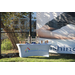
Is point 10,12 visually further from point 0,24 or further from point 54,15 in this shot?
point 54,15

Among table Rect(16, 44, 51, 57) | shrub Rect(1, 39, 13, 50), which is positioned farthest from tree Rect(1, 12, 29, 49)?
table Rect(16, 44, 51, 57)

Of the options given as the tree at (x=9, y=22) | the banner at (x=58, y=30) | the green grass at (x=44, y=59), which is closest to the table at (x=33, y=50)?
the green grass at (x=44, y=59)

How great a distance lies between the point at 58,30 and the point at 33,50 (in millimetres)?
1699

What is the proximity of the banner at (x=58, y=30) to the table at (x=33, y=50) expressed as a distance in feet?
2.16

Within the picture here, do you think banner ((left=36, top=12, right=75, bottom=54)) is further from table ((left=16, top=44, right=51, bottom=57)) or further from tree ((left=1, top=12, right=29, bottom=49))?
tree ((left=1, top=12, right=29, bottom=49))

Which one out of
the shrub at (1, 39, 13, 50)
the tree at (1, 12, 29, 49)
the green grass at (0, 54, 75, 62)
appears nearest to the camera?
the green grass at (0, 54, 75, 62)

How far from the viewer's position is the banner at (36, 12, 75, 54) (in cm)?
607

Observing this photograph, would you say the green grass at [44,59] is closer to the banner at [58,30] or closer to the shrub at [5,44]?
the banner at [58,30]

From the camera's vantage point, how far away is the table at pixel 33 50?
17.9ft

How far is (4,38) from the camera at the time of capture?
20.1 feet

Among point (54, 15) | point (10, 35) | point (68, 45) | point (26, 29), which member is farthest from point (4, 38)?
point (68, 45)

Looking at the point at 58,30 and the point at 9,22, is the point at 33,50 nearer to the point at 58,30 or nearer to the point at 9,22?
the point at 58,30

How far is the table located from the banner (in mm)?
659

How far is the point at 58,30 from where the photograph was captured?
244 inches
